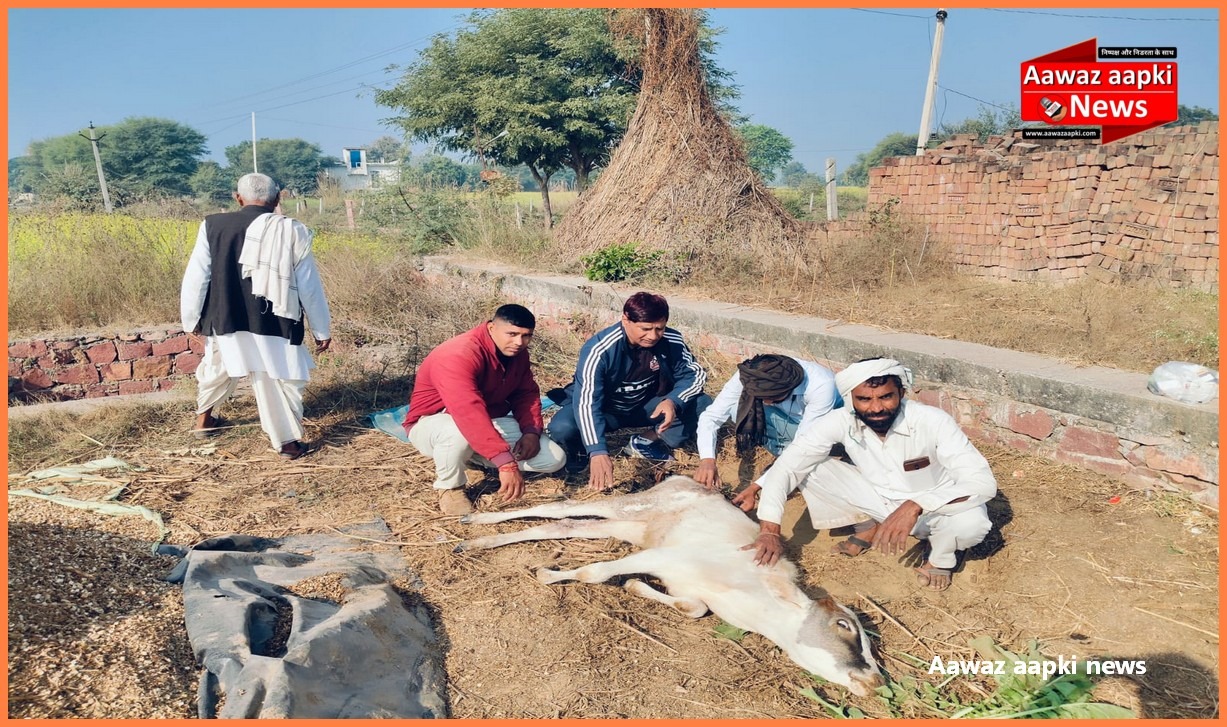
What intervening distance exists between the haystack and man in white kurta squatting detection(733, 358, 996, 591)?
20.2ft

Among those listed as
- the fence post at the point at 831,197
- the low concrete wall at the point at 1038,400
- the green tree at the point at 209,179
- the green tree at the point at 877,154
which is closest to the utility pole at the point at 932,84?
the fence post at the point at 831,197

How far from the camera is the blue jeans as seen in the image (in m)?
4.84

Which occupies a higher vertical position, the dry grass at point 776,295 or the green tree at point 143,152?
the green tree at point 143,152

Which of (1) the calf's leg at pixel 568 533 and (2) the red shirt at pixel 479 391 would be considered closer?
(1) the calf's leg at pixel 568 533

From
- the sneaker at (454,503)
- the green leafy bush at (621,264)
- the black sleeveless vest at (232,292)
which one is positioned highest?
the black sleeveless vest at (232,292)

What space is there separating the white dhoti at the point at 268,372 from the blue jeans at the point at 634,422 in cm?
163

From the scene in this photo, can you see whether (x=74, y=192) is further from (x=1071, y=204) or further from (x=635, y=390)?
(x=1071, y=204)

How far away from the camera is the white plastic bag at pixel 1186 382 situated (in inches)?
156

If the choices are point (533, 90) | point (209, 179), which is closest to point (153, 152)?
point (209, 179)

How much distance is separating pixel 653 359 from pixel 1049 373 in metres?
2.22

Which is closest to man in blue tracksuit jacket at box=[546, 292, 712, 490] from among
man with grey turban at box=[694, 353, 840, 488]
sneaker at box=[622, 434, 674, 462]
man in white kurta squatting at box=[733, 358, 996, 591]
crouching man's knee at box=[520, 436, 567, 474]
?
sneaker at box=[622, 434, 674, 462]

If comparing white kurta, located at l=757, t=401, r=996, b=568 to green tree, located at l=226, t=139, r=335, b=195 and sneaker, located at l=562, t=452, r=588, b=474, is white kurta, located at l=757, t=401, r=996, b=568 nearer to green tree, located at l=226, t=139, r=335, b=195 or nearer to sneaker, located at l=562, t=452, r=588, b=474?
sneaker, located at l=562, t=452, r=588, b=474

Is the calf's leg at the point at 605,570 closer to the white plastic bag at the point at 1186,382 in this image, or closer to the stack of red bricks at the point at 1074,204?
the white plastic bag at the point at 1186,382

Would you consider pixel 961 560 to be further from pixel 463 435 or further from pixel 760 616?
pixel 463 435
